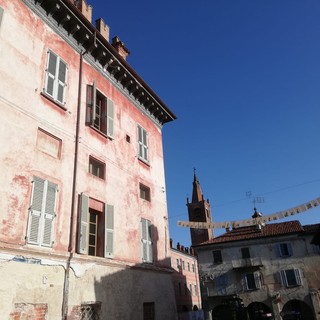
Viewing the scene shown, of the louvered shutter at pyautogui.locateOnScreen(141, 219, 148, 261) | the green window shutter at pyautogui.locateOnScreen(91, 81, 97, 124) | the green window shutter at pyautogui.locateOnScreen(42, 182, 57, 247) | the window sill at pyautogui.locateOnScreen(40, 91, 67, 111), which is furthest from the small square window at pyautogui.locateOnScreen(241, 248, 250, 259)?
the green window shutter at pyautogui.locateOnScreen(42, 182, 57, 247)

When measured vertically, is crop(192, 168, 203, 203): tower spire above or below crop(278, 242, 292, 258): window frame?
above

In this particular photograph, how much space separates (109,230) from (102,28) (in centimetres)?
969

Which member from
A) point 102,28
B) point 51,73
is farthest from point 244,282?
point 51,73

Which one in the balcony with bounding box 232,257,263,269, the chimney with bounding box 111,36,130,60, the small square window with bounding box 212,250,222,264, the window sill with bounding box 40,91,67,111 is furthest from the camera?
the small square window with bounding box 212,250,222,264

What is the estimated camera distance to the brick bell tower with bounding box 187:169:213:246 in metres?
60.2

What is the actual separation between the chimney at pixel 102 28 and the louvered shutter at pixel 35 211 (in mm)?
9033

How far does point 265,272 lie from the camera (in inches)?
1205

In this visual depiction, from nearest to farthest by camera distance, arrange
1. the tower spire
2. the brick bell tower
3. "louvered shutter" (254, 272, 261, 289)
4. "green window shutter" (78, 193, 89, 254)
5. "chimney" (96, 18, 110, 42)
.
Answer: "green window shutter" (78, 193, 89, 254), "chimney" (96, 18, 110, 42), "louvered shutter" (254, 272, 261, 289), the brick bell tower, the tower spire

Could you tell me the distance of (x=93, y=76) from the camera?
12.5 metres

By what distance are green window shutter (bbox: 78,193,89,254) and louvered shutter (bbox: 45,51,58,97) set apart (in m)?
3.46

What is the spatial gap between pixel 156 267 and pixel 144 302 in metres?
1.56

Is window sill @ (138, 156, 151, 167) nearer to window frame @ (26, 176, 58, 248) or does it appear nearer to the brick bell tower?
window frame @ (26, 176, 58, 248)

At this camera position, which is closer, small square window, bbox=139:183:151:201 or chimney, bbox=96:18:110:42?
small square window, bbox=139:183:151:201

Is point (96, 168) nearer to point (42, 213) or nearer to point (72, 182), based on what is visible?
point (72, 182)
